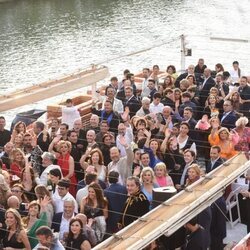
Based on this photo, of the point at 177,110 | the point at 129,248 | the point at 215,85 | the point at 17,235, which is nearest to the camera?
the point at 129,248

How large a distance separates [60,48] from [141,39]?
311cm

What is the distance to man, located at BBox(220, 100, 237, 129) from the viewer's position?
10688 mm

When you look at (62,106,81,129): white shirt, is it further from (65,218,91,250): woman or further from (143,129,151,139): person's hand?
(65,218,91,250): woman

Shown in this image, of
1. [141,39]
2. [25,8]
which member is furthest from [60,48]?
[25,8]

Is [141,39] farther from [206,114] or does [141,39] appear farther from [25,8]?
[206,114]

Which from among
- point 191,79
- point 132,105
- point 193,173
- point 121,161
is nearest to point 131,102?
point 132,105

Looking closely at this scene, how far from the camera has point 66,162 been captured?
928 centimetres

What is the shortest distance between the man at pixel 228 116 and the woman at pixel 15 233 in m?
4.27

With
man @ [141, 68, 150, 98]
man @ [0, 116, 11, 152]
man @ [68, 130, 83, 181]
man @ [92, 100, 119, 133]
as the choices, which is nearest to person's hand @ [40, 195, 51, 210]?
man @ [68, 130, 83, 181]

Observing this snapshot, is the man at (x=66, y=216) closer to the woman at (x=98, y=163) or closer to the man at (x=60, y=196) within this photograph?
the man at (x=60, y=196)

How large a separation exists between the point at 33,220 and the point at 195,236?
157cm

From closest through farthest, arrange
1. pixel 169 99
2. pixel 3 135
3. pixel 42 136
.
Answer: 1. pixel 42 136
2. pixel 3 135
3. pixel 169 99

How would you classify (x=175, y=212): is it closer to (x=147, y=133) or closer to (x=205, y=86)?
→ (x=147, y=133)

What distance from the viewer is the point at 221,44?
1007 inches
